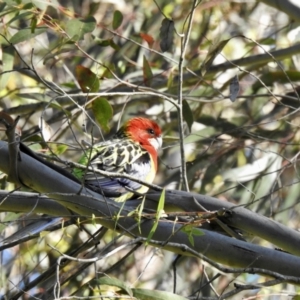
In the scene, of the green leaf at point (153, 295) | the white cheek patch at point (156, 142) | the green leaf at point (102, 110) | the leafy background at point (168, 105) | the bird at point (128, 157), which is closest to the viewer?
the green leaf at point (153, 295)

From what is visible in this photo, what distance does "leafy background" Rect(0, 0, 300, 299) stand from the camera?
362 cm

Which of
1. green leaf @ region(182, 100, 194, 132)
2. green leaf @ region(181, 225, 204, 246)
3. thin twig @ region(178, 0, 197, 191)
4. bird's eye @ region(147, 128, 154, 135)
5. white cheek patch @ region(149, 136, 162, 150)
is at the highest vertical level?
bird's eye @ region(147, 128, 154, 135)

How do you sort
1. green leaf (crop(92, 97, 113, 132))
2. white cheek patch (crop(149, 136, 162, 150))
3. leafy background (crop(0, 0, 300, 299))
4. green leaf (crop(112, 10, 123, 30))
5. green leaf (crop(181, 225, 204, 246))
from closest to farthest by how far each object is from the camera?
green leaf (crop(181, 225, 204, 246)), green leaf (crop(92, 97, 113, 132)), leafy background (crop(0, 0, 300, 299)), green leaf (crop(112, 10, 123, 30)), white cheek patch (crop(149, 136, 162, 150))

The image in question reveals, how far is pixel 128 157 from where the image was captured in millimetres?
4078

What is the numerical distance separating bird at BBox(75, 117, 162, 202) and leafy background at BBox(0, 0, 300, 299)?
0.13m

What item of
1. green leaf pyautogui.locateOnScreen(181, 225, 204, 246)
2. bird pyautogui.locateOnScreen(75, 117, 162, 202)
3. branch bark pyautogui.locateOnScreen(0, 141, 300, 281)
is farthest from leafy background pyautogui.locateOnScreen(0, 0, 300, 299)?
green leaf pyautogui.locateOnScreen(181, 225, 204, 246)

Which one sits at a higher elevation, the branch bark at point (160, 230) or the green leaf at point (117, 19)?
the green leaf at point (117, 19)

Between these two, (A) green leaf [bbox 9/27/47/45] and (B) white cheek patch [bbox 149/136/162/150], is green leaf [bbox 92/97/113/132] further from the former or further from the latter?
(B) white cheek patch [bbox 149/136/162/150]

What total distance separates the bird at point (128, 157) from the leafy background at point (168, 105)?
134mm

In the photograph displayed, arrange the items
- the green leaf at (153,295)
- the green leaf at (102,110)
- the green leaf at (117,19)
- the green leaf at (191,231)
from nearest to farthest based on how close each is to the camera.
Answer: the green leaf at (191,231), the green leaf at (153,295), the green leaf at (102,110), the green leaf at (117,19)

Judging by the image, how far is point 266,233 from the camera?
2689 mm

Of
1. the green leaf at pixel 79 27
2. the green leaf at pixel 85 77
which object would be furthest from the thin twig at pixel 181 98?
the green leaf at pixel 79 27

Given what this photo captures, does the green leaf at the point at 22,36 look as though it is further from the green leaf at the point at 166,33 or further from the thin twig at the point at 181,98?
the thin twig at the point at 181,98

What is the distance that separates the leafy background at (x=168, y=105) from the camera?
362 centimetres
